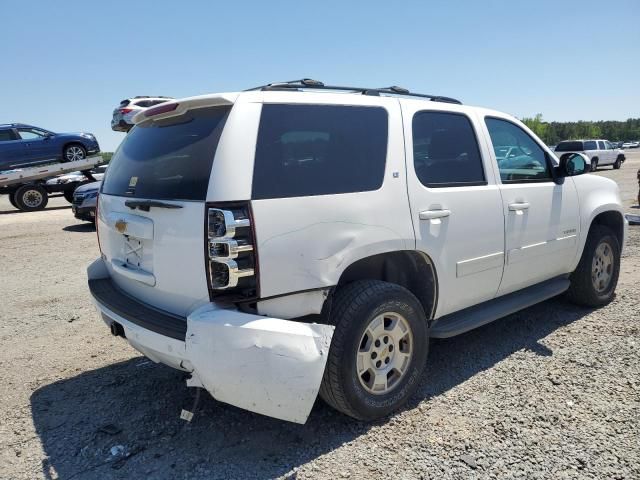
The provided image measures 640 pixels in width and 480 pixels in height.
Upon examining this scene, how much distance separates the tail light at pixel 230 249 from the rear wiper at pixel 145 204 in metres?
0.27

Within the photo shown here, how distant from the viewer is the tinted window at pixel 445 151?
316 centimetres

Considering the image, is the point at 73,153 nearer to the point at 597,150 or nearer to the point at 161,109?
the point at 161,109

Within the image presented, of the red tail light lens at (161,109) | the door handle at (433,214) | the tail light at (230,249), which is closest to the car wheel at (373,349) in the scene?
the door handle at (433,214)

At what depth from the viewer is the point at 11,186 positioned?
1578 centimetres

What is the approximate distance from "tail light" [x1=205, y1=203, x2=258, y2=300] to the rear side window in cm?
16

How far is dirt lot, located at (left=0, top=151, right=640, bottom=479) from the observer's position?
2553mm

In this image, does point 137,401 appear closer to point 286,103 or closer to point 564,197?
point 286,103

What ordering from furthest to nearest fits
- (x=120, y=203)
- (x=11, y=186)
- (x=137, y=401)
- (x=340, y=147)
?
(x=11, y=186) < (x=137, y=401) < (x=120, y=203) < (x=340, y=147)

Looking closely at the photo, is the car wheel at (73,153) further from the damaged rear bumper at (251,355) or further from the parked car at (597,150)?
the parked car at (597,150)

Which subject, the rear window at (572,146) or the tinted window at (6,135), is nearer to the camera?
the tinted window at (6,135)

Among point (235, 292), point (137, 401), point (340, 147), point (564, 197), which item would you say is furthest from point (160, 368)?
point (564, 197)

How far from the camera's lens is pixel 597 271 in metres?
4.77

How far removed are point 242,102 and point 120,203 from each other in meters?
1.11

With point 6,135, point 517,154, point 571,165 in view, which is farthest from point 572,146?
point 6,135
